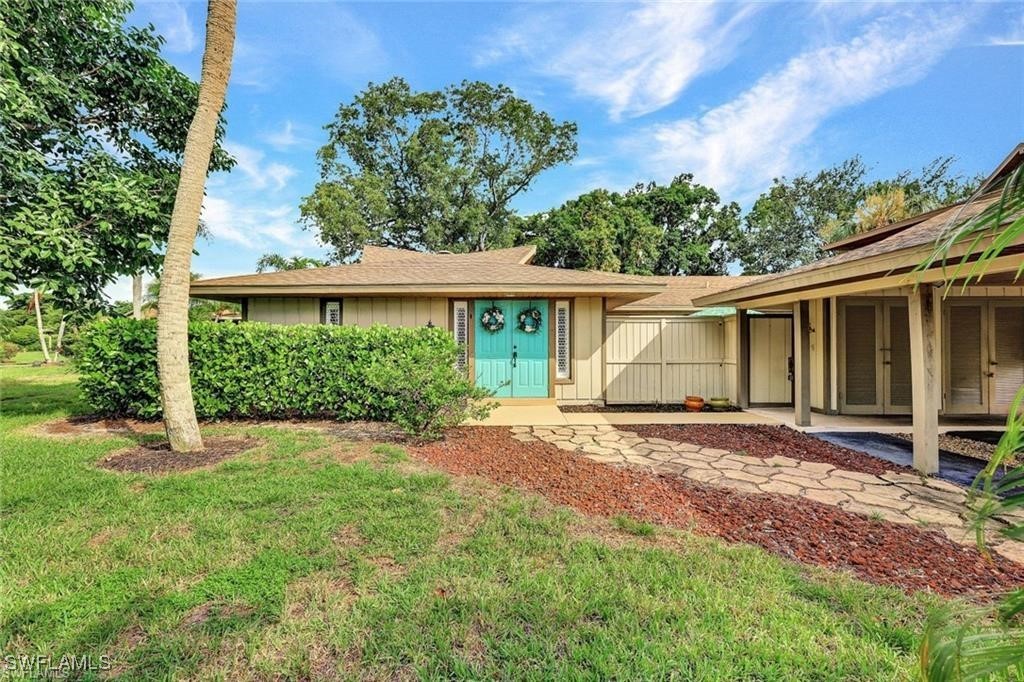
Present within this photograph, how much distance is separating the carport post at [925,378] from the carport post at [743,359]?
3736mm

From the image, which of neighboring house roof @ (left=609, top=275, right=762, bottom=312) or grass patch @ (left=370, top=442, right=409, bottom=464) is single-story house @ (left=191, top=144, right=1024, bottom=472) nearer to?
neighboring house roof @ (left=609, top=275, right=762, bottom=312)

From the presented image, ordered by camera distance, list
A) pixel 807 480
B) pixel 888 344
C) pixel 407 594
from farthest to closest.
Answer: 1. pixel 888 344
2. pixel 807 480
3. pixel 407 594

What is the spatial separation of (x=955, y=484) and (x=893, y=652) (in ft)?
12.6

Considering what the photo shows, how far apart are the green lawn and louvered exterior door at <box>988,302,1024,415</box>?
26.5ft

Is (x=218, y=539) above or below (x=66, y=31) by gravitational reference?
below

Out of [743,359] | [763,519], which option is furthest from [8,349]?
[763,519]

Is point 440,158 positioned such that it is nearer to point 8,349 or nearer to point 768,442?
point 8,349

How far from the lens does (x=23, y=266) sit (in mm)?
6578

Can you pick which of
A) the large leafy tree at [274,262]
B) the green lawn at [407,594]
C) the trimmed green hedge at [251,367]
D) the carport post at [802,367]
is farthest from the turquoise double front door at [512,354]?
the large leafy tree at [274,262]

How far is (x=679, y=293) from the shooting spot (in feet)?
40.4

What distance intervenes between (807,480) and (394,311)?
7332mm

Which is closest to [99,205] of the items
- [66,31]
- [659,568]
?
[66,31]

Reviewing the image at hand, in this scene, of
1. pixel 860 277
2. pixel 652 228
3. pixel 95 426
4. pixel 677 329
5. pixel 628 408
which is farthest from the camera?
pixel 652 228

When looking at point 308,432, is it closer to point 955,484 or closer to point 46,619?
point 46,619
